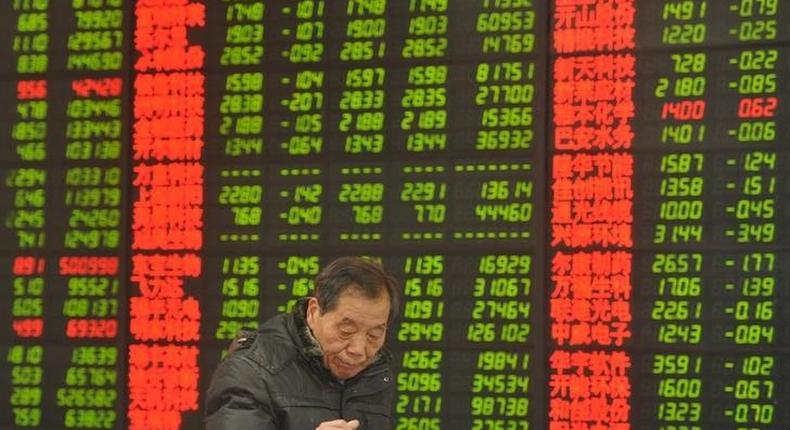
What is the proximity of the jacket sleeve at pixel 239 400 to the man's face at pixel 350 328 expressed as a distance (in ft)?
0.53

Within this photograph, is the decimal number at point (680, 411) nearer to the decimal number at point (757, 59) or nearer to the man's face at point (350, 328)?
the decimal number at point (757, 59)

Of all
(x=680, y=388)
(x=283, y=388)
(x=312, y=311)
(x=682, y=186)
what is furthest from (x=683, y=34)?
(x=283, y=388)

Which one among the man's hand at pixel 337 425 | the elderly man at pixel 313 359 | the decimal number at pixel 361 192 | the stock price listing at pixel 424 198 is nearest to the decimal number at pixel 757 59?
the stock price listing at pixel 424 198

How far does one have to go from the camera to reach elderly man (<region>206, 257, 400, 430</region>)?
2400 millimetres

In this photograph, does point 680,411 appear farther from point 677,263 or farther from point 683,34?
point 683,34

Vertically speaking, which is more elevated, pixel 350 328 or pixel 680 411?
pixel 350 328

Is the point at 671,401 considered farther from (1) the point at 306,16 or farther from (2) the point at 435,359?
(1) the point at 306,16

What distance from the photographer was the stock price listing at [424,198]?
4.16 m

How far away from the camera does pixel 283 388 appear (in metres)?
2.46

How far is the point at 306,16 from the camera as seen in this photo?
4559mm

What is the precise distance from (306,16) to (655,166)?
4.68 ft

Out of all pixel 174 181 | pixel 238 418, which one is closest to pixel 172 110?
pixel 174 181

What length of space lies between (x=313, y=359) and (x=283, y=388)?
0.30 feet

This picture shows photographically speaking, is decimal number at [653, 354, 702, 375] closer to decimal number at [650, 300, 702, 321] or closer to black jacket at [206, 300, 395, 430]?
decimal number at [650, 300, 702, 321]
